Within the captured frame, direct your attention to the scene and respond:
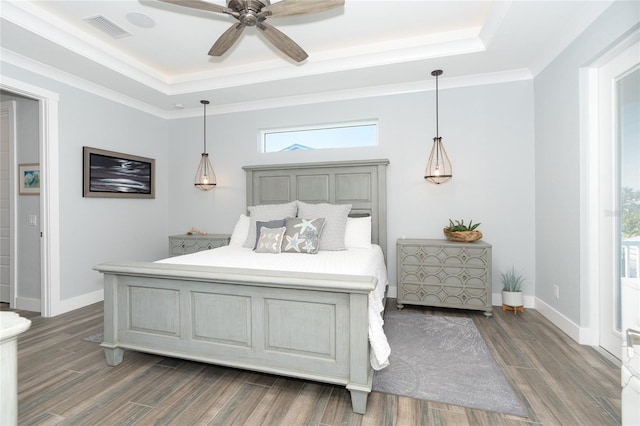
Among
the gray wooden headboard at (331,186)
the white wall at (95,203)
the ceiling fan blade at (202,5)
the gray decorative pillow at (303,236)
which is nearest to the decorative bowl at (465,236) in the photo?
the gray wooden headboard at (331,186)

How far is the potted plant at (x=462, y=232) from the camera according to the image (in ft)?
10.8

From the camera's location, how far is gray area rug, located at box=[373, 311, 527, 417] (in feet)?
6.07

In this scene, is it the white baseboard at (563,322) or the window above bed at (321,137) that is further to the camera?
the window above bed at (321,137)

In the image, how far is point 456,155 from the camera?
368 cm

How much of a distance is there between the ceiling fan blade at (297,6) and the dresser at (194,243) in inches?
110

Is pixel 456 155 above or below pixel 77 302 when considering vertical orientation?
above

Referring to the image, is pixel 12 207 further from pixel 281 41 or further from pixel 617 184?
pixel 617 184

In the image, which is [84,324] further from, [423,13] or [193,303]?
[423,13]

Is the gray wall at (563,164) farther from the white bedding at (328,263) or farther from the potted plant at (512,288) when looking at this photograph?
the white bedding at (328,263)

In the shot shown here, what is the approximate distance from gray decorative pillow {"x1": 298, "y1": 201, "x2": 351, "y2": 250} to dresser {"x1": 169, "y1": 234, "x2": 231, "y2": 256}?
1265 millimetres

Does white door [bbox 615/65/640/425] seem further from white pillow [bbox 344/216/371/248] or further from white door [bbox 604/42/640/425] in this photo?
white pillow [bbox 344/216/371/248]

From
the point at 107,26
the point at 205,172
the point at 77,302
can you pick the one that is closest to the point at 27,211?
the point at 77,302

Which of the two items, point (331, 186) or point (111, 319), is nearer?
point (111, 319)

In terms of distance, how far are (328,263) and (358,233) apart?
1.02 m
